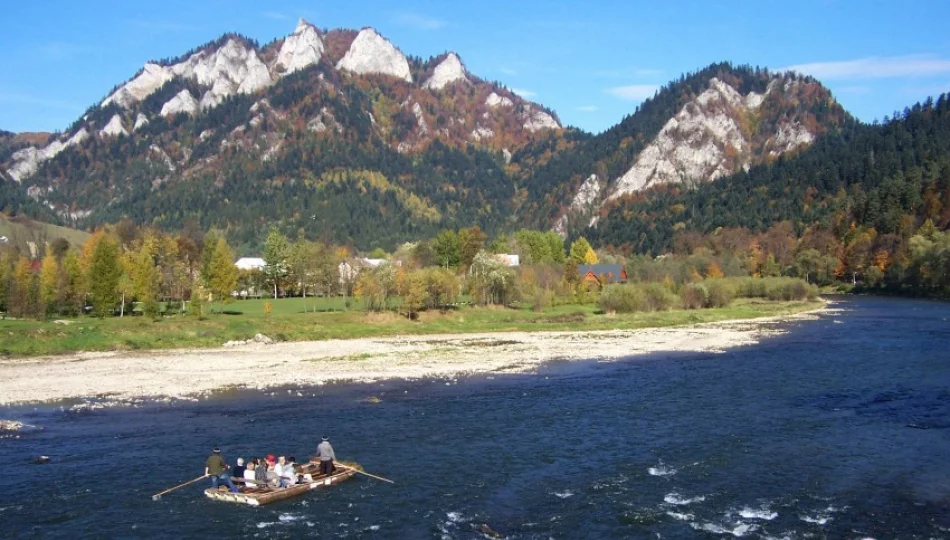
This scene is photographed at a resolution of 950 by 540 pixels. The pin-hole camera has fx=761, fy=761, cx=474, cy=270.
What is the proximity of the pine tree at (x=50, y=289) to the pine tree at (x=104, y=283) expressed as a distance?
529cm

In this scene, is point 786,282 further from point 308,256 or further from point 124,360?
point 124,360

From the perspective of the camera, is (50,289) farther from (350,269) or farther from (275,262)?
(350,269)

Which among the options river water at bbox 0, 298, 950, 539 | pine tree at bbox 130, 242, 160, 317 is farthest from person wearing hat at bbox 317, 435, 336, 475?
pine tree at bbox 130, 242, 160, 317

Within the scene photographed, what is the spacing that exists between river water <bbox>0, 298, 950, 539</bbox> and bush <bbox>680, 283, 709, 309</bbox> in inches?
2755

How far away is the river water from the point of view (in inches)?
→ 1057

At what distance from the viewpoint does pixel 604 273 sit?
554 ft

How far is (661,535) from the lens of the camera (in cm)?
2553

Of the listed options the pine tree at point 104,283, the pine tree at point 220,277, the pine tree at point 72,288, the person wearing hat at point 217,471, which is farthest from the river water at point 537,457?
the pine tree at point 220,277

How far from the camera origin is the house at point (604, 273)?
164 meters

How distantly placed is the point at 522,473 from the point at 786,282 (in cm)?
12846

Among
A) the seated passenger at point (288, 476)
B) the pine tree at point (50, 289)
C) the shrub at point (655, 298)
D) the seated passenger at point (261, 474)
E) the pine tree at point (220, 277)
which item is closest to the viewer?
the seated passenger at point (261, 474)

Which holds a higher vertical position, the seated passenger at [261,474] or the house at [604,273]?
the house at [604,273]

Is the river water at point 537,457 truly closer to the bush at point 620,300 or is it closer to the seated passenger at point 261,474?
the seated passenger at point 261,474

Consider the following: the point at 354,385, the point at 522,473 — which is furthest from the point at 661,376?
the point at 522,473
